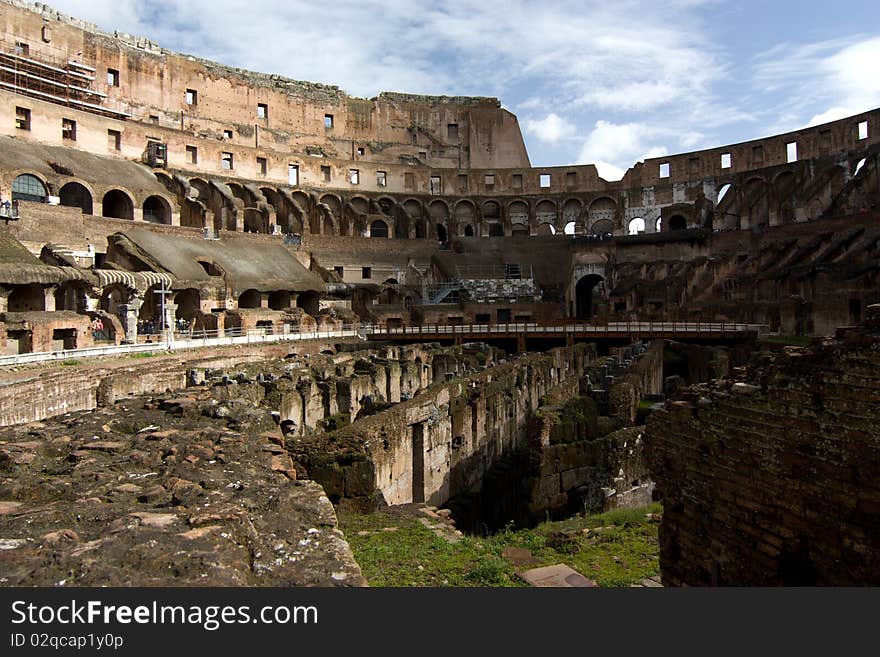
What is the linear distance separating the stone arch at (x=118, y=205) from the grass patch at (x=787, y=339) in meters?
38.7

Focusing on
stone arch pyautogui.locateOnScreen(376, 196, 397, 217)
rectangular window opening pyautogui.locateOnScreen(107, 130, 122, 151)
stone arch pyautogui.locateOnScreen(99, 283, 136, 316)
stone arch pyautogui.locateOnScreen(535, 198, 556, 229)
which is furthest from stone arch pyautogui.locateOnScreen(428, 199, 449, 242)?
stone arch pyautogui.locateOnScreen(99, 283, 136, 316)

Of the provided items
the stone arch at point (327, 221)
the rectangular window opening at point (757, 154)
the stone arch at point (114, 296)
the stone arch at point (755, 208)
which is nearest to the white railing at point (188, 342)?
the stone arch at point (114, 296)

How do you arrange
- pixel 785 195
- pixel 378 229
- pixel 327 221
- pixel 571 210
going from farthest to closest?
pixel 571 210, pixel 378 229, pixel 327 221, pixel 785 195

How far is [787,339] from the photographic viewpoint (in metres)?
27.3

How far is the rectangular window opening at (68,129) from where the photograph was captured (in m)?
42.6

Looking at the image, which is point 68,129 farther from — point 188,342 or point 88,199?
point 188,342

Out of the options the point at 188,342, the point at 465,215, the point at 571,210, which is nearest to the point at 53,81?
the point at 188,342

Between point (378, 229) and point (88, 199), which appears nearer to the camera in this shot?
point (88, 199)

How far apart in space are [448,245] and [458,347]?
26930mm

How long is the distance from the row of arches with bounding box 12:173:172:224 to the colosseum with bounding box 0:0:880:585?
7.8 inches

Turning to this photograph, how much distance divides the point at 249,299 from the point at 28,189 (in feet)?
44.2

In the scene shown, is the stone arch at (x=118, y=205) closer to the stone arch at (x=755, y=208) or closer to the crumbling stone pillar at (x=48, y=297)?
the crumbling stone pillar at (x=48, y=297)

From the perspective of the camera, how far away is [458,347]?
28.4 meters

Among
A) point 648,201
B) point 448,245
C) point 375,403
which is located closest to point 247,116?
point 448,245
